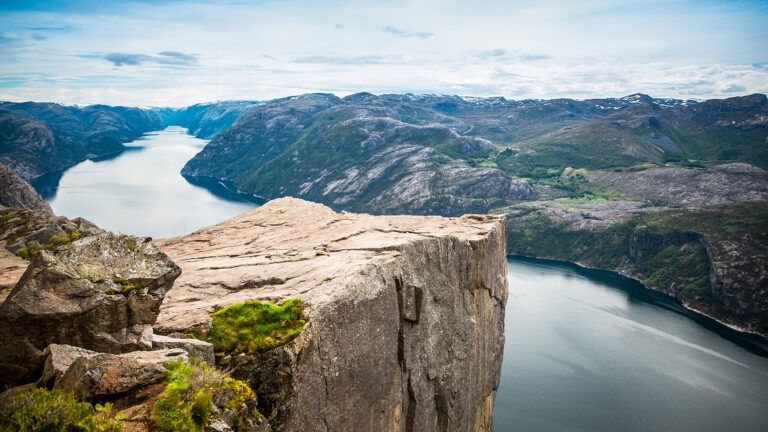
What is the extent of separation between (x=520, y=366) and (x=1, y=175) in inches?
4134

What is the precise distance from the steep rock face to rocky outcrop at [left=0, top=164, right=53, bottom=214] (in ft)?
145

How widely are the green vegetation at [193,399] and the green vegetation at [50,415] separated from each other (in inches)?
47.6

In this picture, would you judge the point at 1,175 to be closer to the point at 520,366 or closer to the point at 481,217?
the point at 481,217

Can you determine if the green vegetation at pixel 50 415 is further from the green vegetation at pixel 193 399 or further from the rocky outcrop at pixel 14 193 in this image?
the rocky outcrop at pixel 14 193

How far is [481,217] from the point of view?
48969mm

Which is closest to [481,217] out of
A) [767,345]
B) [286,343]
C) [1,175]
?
[286,343]

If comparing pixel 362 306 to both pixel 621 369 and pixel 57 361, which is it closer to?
pixel 57 361

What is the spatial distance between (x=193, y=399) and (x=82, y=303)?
6.31m

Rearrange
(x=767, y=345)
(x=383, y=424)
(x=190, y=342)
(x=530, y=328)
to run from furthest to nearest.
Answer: (x=767, y=345), (x=530, y=328), (x=383, y=424), (x=190, y=342)

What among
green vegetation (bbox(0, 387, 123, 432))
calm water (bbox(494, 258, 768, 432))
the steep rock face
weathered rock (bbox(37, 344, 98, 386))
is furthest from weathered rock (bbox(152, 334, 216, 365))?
calm water (bbox(494, 258, 768, 432))

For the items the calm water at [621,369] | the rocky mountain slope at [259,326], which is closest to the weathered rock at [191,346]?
the rocky mountain slope at [259,326]

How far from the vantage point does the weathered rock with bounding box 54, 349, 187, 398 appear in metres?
12.9

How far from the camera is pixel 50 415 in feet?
36.7

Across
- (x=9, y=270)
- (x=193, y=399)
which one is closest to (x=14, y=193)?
(x=9, y=270)
